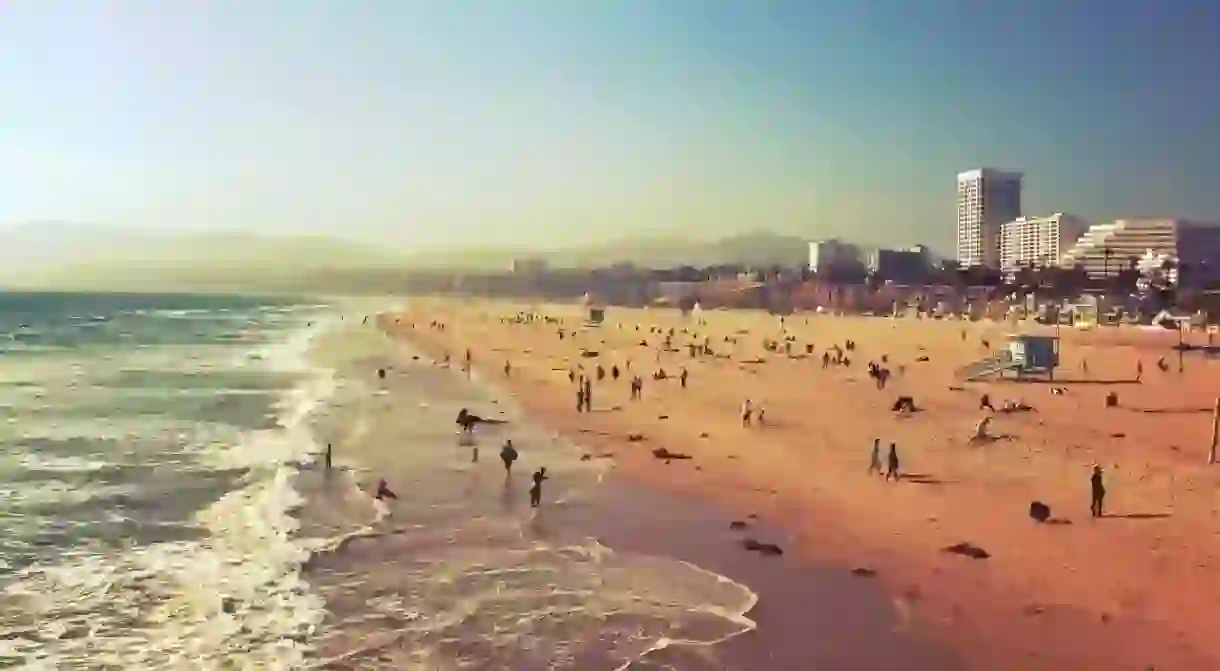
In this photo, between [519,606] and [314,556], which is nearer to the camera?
[519,606]

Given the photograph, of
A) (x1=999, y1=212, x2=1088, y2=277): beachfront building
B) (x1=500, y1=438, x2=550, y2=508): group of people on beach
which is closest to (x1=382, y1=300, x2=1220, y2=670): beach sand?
(x1=500, y1=438, x2=550, y2=508): group of people on beach

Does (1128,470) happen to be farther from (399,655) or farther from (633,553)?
(399,655)

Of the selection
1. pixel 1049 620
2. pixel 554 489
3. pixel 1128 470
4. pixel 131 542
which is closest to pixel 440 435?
pixel 554 489

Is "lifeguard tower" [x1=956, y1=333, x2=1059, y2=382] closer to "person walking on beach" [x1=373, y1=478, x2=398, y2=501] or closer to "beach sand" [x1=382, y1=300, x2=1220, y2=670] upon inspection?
"beach sand" [x1=382, y1=300, x2=1220, y2=670]

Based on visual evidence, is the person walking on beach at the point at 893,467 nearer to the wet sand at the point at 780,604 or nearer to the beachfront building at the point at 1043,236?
the wet sand at the point at 780,604

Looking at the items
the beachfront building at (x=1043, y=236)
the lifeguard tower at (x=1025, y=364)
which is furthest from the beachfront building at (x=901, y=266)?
the lifeguard tower at (x=1025, y=364)

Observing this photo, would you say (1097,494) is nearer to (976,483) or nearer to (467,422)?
(976,483)

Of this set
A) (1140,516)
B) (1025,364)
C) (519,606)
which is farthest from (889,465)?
(1025,364)
